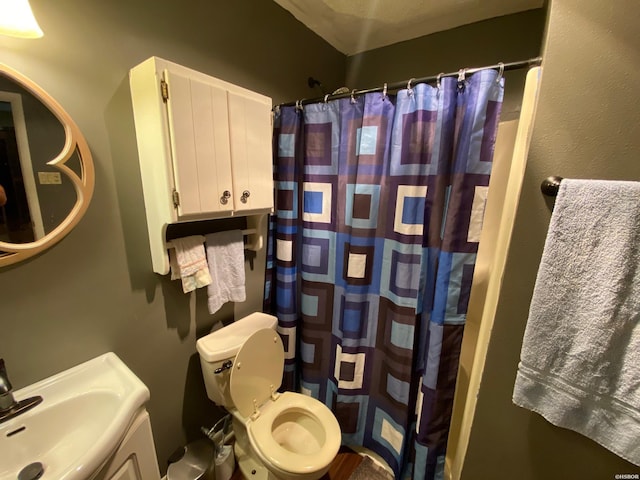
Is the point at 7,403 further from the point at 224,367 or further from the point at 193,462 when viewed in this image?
the point at 193,462

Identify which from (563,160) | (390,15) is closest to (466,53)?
(390,15)

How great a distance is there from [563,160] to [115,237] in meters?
1.49

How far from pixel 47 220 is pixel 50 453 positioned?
721 millimetres

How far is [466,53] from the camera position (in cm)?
156

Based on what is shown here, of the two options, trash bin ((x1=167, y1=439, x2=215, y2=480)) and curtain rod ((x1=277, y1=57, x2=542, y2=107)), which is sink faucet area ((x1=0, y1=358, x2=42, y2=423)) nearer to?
trash bin ((x1=167, y1=439, x2=215, y2=480))

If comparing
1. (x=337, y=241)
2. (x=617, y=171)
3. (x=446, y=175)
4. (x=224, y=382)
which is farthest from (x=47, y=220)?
(x=617, y=171)

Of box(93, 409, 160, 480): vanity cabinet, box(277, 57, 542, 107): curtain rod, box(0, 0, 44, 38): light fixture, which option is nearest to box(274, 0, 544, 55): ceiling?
box(277, 57, 542, 107): curtain rod

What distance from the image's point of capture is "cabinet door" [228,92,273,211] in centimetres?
109

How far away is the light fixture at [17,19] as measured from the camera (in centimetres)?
64

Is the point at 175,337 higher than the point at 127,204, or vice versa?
the point at 127,204

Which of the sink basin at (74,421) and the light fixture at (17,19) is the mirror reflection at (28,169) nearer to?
the light fixture at (17,19)

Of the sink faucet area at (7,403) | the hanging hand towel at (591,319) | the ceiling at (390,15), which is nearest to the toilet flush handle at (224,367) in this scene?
the sink faucet area at (7,403)

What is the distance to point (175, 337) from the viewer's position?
123 centimetres

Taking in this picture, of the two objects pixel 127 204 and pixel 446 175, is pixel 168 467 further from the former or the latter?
pixel 446 175
